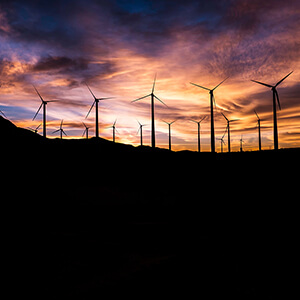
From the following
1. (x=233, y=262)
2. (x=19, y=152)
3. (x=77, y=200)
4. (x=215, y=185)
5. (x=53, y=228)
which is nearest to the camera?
(x=233, y=262)

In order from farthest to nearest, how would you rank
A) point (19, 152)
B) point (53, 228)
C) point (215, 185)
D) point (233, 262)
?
1. point (19, 152)
2. point (215, 185)
3. point (53, 228)
4. point (233, 262)

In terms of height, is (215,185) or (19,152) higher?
(19,152)

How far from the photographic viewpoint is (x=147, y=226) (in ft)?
73.4

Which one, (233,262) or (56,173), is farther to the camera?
(56,173)

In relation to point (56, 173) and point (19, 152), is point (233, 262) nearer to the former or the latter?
point (56, 173)

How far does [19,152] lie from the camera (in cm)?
4028

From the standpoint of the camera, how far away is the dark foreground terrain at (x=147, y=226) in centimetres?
1207

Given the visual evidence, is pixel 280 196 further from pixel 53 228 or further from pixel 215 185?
pixel 53 228

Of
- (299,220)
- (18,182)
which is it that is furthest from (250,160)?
(18,182)

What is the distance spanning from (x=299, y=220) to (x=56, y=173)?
3538 centimetres

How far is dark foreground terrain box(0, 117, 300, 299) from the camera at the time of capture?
475 inches

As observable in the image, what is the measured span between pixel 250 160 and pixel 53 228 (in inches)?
1362

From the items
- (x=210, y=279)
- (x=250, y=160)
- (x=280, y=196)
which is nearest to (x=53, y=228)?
(x=210, y=279)

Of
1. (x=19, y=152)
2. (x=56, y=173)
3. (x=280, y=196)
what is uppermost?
(x=19, y=152)
